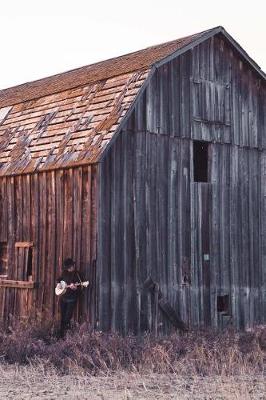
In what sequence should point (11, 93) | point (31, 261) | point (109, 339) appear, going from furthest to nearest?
point (11, 93)
point (31, 261)
point (109, 339)

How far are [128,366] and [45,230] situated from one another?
19.3ft

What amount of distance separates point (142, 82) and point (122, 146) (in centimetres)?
161

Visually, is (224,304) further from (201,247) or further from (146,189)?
(146,189)

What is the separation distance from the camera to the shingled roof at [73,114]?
1773cm

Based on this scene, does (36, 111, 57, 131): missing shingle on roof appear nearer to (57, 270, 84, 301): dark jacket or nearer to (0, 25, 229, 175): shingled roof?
(0, 25, 229, 175): shingled roof

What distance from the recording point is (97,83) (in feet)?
64.8

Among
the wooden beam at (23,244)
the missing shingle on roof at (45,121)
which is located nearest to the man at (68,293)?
the wooden beam at (23,244)

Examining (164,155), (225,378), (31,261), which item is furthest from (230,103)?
(225,378)

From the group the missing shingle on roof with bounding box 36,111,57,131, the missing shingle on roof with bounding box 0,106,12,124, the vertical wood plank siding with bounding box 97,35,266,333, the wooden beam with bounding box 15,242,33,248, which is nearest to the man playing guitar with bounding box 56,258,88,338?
the vertical wood plank siding with bounding box 97,35,266,333

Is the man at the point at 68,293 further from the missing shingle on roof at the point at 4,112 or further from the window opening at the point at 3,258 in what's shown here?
the missing shingle on roof at the point at 4,112

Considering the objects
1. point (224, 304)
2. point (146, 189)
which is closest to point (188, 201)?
point (146, 189)

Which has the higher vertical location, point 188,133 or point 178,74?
point 178,74

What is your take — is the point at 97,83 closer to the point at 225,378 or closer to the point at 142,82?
the point at 142,82

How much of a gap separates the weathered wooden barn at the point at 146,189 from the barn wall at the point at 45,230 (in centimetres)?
4
